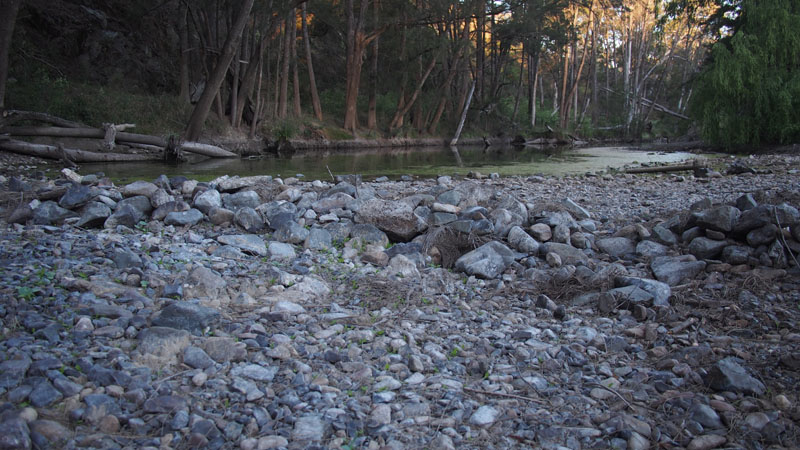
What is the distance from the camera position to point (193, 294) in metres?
3.51

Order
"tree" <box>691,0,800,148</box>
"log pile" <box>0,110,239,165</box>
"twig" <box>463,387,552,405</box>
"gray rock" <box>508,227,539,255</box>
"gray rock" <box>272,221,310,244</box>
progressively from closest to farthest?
"twig" <box>463,387,552,405</box> < "gray rock" <box>508,227,539,255</box> < "gray rock" <box>272,221,310,244</box> < "log pile" <box>0,110,239,165</box> < "tree" <box>691,0,800,148</box>

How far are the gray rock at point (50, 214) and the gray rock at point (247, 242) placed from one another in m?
1.86

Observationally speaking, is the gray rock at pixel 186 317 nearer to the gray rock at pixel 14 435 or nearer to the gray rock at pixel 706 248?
the gray rock at pixel 14 435

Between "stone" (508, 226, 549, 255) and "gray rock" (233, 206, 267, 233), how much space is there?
2.65 metres

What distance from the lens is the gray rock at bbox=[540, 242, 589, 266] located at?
4.82 metres

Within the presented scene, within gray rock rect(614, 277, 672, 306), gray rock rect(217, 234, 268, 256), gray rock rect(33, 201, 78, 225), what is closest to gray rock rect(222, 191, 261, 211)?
gray rock rect(217, 234, 268, 256)

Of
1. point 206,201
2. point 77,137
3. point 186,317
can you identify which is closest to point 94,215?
point 206,201

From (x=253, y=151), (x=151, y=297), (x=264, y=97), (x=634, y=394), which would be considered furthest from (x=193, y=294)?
(x=264, y=97)

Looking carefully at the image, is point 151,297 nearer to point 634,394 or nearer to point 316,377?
point 316,377

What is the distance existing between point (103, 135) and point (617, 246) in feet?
46.5

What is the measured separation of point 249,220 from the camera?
5.57 m

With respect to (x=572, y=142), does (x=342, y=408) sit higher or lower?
lower

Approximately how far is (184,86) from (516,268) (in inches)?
754

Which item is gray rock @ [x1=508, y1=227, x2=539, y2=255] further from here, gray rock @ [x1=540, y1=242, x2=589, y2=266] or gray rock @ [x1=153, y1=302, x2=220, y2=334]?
gray rock @ [x1=153, y1=302, x2=220, y2=334]
